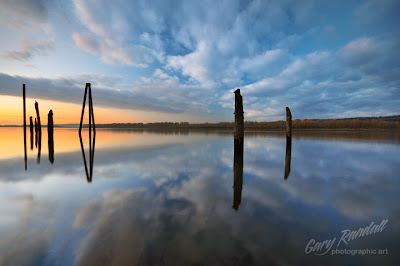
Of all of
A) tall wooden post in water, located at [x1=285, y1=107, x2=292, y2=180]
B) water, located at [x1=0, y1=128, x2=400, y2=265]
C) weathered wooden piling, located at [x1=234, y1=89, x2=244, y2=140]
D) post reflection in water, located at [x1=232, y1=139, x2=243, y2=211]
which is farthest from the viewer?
weathered wooden piling, located at [x1=234, y1=89, x2=244, y2=140]

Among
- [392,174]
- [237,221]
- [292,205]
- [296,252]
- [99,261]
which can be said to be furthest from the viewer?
[392,174]

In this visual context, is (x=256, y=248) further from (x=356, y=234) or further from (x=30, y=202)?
(x=30, y=202)

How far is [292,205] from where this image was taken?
14.3ft

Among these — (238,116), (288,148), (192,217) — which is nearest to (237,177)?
(238,116)

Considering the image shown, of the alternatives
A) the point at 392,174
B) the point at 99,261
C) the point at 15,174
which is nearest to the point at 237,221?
the point at 99,261

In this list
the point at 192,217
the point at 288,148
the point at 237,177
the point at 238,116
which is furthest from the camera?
the point at 288,148

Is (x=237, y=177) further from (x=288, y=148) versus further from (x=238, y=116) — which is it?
(x=288, y=148)

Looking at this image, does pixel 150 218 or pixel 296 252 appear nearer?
pixel 296 252

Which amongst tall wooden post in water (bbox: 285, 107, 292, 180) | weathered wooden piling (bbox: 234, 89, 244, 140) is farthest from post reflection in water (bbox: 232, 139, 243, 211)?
tall wooden post in water (bbox: 285, 107, 292, 180)

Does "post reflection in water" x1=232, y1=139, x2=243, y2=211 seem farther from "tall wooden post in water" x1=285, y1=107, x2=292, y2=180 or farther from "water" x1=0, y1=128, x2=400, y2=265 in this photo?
"tall wooden post in water" x1=285, y1=107, x2=292, y2=180

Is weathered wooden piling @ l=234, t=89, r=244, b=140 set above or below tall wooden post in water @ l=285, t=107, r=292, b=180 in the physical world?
above

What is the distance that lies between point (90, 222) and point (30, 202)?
271cm

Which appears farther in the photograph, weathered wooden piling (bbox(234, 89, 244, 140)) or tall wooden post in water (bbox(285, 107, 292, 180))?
weathered wooden piling (bbox(234, 89, 244, 140))

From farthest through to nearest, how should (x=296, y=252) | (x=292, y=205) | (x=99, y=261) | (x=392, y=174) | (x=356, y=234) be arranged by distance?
(x=392, y=174) < (x=292, y=205) < (x=356, y=234) < (x=296, y=252) < (x=99, y=261)
